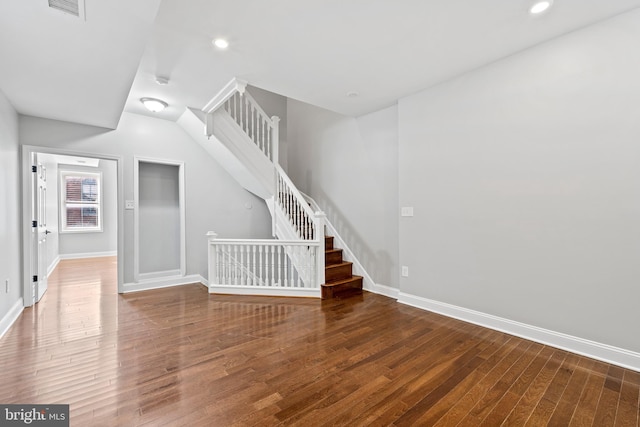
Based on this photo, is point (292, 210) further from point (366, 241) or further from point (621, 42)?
point (621, 42)

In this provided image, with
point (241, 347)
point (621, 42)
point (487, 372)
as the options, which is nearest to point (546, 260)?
point (487, 372)

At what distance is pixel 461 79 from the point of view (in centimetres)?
306

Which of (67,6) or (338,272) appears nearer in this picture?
(67,6)

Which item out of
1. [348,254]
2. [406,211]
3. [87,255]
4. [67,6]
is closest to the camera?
[67,6]

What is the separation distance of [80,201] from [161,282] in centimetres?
527

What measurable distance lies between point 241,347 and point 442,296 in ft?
7.68

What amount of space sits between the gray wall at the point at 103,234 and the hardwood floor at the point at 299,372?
5362 millimetres

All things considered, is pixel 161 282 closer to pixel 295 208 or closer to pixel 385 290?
pixel 295 208

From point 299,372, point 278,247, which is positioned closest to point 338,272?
point 278,247

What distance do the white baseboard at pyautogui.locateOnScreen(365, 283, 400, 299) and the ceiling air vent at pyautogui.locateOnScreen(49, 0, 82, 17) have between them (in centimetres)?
411

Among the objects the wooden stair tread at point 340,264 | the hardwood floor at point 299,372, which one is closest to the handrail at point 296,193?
the wooden stair tread at point 340,264

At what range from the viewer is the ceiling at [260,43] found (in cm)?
196

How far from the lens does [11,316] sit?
298cm

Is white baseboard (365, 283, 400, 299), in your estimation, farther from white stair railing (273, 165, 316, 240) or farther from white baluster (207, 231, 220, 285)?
white baluster (207, 231, 220, 285)
